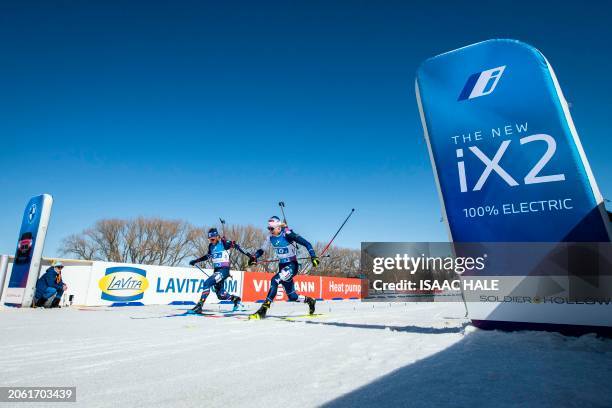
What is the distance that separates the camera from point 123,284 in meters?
13.8

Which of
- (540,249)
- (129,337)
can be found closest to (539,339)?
(540,249)

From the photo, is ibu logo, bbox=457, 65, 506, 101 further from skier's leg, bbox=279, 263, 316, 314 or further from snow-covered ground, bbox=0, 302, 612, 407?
skier's leg, bbox=279, 263, 316, 314

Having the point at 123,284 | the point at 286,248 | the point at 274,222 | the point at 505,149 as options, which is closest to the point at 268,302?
the point at 286,248

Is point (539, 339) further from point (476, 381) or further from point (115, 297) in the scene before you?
point (115, 297)

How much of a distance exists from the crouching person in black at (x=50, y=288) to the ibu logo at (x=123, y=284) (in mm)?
2430

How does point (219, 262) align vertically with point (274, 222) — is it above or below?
below

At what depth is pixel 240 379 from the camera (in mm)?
2064

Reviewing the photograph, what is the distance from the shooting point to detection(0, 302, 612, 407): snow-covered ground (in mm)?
1695

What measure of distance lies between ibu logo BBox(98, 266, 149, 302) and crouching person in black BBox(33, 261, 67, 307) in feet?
7.97

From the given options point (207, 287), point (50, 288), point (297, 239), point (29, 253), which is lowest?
point (50, 288)

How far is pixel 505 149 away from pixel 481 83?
3.12ft

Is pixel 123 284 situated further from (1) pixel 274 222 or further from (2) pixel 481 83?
(2) pixel 481 83

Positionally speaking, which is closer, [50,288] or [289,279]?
[289,279]

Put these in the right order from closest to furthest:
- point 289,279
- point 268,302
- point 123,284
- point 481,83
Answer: point 481,83, point 268,302, point 289,279, point 123,284
